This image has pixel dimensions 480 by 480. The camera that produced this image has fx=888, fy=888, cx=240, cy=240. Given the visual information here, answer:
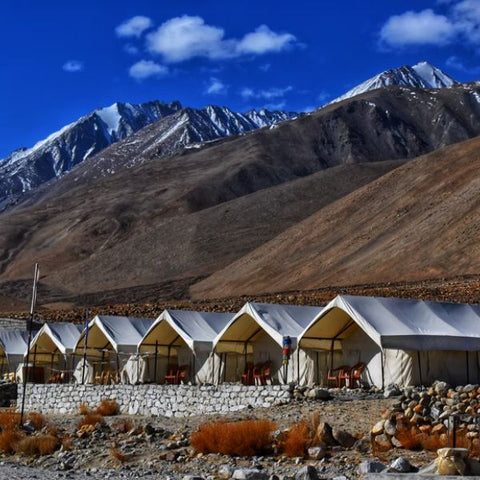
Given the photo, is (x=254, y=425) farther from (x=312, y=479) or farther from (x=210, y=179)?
(x=210, y=179)

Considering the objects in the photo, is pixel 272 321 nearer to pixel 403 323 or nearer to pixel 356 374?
pixel 356 374

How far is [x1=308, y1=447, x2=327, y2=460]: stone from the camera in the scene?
49.4ft

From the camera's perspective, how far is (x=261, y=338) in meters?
27.8

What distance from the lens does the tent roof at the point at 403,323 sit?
23.2 meters

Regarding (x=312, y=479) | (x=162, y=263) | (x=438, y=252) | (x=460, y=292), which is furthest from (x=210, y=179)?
(x=312, y=479)

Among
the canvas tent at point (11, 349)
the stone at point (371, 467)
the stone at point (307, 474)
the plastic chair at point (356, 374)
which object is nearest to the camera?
the stone at point (371, 467)

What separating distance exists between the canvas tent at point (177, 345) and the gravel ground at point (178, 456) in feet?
22.3

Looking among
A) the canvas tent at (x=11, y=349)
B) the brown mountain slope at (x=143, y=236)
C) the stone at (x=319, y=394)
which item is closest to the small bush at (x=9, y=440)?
the stone at (x=319, y=394)

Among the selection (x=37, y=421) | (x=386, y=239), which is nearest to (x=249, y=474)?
(x=37, y=421)

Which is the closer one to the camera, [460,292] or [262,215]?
[460,292]

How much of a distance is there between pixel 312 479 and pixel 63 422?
11.8 meters

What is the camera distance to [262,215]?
119 meters

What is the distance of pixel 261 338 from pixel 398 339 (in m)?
5.97

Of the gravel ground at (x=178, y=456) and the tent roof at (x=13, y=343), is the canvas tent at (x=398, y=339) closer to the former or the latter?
the gravel ground at (x=178, y=456)
